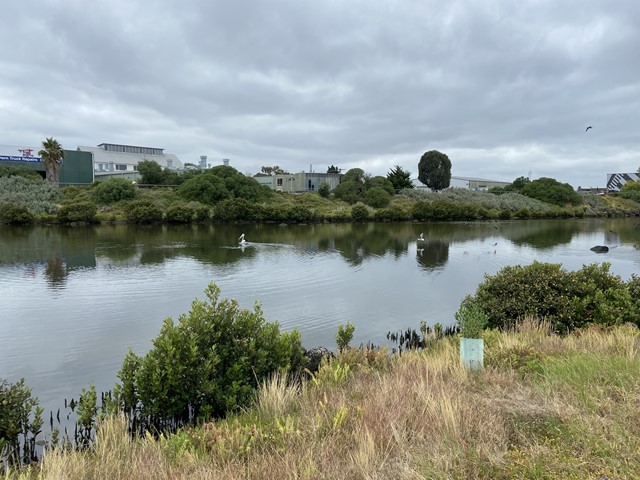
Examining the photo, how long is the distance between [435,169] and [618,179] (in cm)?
6909

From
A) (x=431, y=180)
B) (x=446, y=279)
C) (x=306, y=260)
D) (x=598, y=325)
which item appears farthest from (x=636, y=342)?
(x=431, y=180)

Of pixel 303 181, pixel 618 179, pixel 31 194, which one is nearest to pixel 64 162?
pixel 31 194

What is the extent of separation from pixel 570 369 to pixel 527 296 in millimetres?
5137

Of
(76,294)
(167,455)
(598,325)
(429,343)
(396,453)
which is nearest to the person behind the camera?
(396,453)

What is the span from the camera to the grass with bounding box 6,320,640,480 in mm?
3598

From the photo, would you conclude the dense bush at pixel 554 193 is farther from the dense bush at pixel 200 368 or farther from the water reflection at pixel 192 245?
the dense bush at pixel 200 368

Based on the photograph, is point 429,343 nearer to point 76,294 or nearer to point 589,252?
point 76,294

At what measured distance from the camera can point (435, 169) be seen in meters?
83.7

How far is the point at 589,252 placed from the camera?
104 ft

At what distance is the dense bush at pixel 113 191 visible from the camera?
56625mm

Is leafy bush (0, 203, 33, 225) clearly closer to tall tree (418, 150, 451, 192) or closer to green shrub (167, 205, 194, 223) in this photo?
green shrub (167, 205, 194, 223)

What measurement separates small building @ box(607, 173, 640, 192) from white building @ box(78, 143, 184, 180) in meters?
115

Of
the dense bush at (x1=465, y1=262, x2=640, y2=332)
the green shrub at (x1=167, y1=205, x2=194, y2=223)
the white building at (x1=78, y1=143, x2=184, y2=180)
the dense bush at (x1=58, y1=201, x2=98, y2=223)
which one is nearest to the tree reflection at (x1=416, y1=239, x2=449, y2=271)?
the dense bush at (x1=465, y1=262, x2=640, y2=332)

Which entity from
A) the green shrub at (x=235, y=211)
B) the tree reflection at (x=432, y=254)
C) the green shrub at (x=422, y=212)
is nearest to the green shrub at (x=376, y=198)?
the green shrub at (x=422, y=212)
